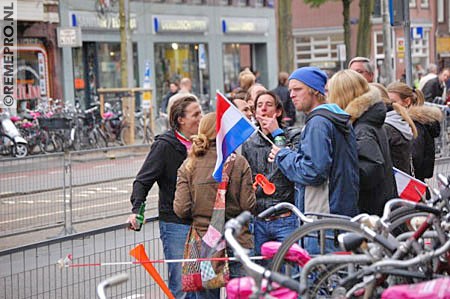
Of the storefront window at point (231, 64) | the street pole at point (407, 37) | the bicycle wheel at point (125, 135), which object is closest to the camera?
the street pole at point (407, 37)

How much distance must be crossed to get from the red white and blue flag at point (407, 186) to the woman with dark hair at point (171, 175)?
5.07 feet

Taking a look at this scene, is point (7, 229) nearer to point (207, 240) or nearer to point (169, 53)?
point (207, 240)

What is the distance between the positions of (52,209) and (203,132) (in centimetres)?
544

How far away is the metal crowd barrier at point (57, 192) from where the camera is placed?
1112 cm

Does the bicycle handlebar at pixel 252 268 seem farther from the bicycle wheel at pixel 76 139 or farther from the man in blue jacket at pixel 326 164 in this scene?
the bicycle wheel at pixel 76 139

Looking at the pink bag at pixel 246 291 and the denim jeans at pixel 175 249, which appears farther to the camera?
the denim jeans at pixel 175 249

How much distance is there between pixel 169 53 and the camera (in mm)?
38594

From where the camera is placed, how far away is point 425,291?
3.59 meters

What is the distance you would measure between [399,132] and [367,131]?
1333 millimetres

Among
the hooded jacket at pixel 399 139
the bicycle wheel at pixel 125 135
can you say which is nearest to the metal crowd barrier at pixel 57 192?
the hooded jacket at pixel 399 139

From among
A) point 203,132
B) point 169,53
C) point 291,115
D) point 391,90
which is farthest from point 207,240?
point 169,53

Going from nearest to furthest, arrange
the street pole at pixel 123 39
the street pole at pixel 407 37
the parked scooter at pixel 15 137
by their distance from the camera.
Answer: the street pole at pixel 407 37
the parked scooter at pixel 15 137
the street pole at pixel 123 39

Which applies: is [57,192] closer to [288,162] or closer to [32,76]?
[288,162]

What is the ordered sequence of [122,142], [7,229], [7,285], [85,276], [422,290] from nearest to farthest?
[422,290]
[7,285]
[85,276]
[7,229]
[122,142]
